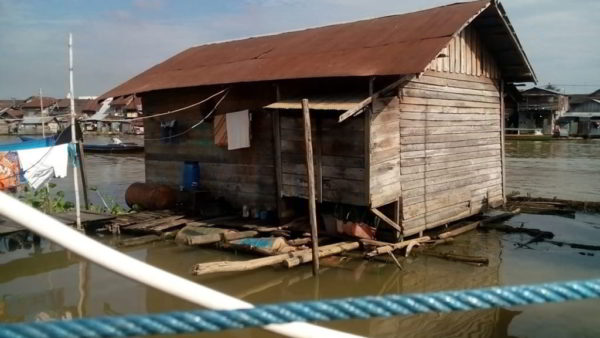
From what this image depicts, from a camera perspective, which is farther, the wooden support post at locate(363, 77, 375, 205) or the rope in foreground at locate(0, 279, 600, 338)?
the wooden support post at locate(363, 77, 375, 205)

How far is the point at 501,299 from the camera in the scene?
135cm

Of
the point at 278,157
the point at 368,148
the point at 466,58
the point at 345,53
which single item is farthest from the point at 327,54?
the point at 466,58

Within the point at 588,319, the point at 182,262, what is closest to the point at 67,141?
the point at 182,262

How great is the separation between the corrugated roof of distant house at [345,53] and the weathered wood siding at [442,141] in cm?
66

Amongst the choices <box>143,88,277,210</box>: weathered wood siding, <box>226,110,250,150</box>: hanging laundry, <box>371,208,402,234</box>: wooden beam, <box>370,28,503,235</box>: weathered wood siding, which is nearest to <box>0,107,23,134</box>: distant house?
<box>143,88,277,210</box>: weathered wood siding

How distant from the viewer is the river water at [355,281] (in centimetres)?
621

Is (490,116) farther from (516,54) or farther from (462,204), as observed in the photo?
(462,204)

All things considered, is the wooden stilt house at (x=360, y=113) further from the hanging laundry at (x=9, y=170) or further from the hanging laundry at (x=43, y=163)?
the hanging laundry at (x=9, y=170)

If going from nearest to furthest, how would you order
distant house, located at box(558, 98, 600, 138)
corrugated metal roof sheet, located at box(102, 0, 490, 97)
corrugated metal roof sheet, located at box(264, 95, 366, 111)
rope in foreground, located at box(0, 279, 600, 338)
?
rope in foreground, located at box(0, 279, 600, 338) → corrugated metal roof sheet, located at box(264, 95, 366, 111) → corrugated metal roof sheet, located at box(102, 0, 490, 97) → distant house, located at box(558, 98, 600, 138)

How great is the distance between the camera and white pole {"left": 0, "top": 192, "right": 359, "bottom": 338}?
3.84ft

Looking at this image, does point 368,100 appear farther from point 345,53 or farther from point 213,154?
point 213,154

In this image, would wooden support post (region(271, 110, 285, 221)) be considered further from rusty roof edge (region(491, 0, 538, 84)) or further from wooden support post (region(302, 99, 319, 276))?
rusty roof edge (region(491, 0, 538, 84))

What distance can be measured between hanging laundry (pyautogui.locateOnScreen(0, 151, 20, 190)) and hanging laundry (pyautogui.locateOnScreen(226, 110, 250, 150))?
4.77m

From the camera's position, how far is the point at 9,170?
1071 cm
